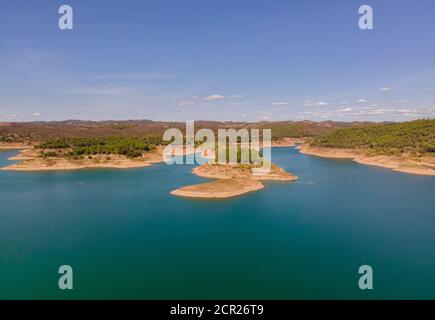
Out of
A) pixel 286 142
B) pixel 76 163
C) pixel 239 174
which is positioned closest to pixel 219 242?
pixel 239 174

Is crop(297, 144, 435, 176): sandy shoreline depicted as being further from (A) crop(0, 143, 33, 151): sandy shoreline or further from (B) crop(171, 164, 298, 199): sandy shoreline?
(A) crop(0, 143, 33, 151): sandy shoreline

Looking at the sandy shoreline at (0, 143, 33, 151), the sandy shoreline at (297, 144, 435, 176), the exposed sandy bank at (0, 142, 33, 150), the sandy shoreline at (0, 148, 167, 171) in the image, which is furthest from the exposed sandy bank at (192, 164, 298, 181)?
the exposed sandy bank at (0, 142, 33, 150)

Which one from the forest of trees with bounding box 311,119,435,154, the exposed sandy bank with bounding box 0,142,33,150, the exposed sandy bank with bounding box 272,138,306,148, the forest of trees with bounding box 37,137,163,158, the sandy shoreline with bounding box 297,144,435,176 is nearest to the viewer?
the sandy shoreline with bounding box 297,144,435,176

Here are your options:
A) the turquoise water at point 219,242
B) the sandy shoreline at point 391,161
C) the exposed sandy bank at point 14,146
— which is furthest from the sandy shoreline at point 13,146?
the sandy shoreline at point 391,161
